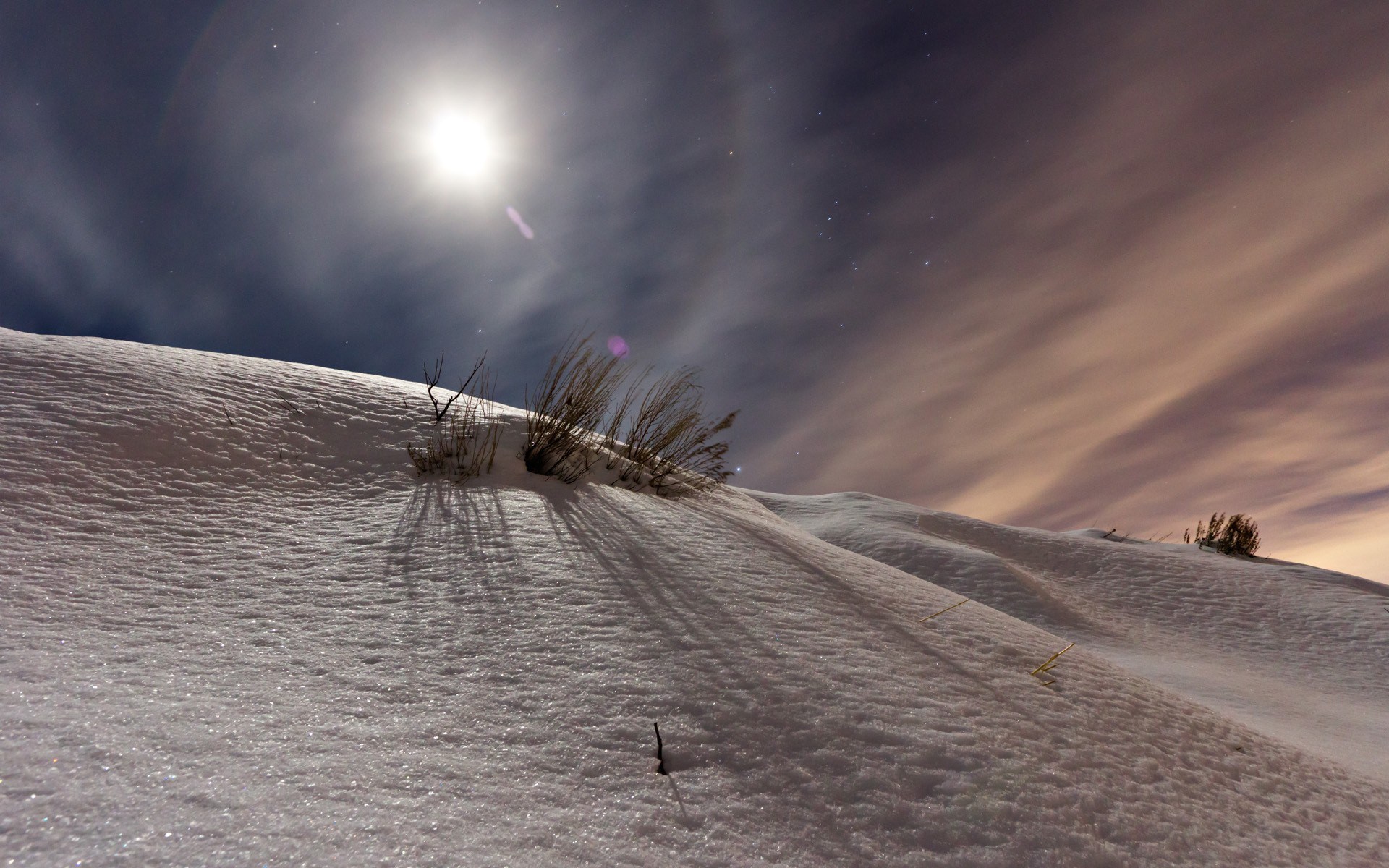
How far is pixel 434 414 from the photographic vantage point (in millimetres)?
2732

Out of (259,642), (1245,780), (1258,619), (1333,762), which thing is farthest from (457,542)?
(1258,619)

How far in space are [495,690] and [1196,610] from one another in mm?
5055

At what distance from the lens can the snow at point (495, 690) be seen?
2.72 ft

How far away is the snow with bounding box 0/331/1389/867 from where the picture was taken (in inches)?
32.7

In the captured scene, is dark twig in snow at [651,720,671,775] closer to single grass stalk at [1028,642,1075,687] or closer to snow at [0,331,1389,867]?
snow at [0,331,1389,867]

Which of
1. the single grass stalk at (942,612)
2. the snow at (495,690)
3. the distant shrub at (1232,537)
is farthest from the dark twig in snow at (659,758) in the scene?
the distant shrub at (1232,537)

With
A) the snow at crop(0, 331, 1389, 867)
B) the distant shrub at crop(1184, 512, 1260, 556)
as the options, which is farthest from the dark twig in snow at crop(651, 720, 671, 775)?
the distant shrub at crop(1184, 512, 1260, 556)

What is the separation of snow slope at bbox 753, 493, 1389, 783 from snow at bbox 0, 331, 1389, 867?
58cm

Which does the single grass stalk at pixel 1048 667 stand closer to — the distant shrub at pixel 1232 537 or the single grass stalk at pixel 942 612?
the single grass stalk at pixel 942 612

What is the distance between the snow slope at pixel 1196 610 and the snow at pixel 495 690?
58 cm

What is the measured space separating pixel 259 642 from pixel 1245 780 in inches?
86.3

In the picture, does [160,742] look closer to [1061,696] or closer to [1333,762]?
[1061,696]

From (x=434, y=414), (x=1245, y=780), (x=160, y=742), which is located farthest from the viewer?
(x=434, y=414)

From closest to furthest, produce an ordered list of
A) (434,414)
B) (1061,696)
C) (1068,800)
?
(1068,800)
(1061,696)
(434,414)
